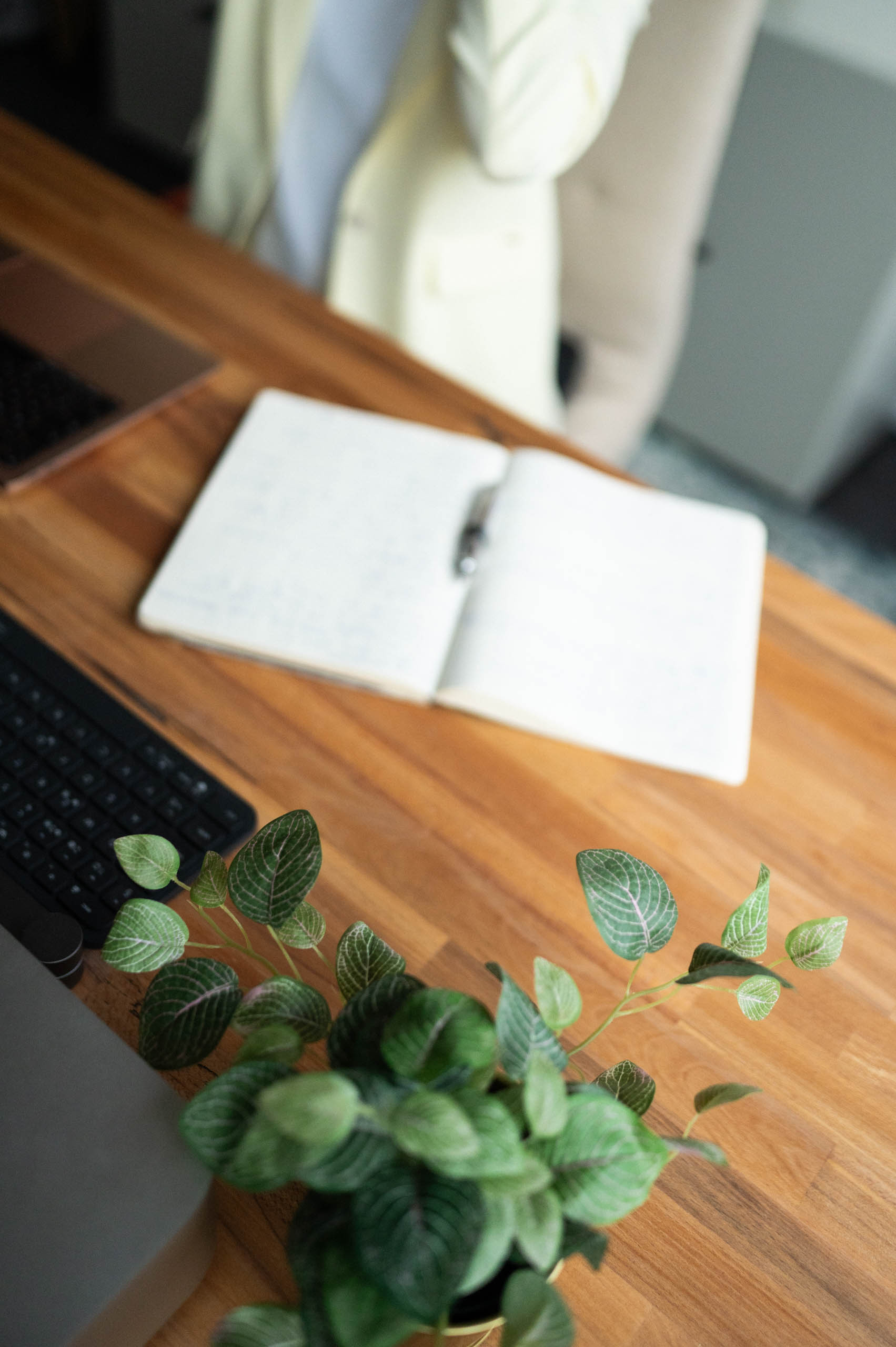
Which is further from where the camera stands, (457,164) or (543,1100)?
(457,164)

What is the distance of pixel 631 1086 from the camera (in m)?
0.40

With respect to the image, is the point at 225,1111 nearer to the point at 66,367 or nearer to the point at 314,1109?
the point at 314,1109

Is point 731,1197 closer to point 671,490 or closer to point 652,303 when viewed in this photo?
point 652,303

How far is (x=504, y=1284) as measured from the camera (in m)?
0.35

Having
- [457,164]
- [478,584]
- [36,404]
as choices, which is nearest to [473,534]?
[478,584]

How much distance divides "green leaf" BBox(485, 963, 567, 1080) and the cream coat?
0.92 m

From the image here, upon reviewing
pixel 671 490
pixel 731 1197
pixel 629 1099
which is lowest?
pixel 671 490

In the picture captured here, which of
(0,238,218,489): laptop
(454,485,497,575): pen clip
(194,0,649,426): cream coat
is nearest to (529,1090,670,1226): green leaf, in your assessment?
(454,485,497,575): pen clip

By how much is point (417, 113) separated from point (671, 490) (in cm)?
104

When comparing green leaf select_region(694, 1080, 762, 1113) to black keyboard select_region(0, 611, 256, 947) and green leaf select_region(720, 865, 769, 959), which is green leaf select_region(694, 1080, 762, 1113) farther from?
black keyboard select_region(0, 611, 256, 947)

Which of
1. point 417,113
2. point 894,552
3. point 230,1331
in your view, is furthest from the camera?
point 894,552

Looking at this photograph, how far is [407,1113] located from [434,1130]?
11mm

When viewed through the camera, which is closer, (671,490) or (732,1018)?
(732,1018)

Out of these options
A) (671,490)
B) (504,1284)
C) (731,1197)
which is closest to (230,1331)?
(504,1284)
